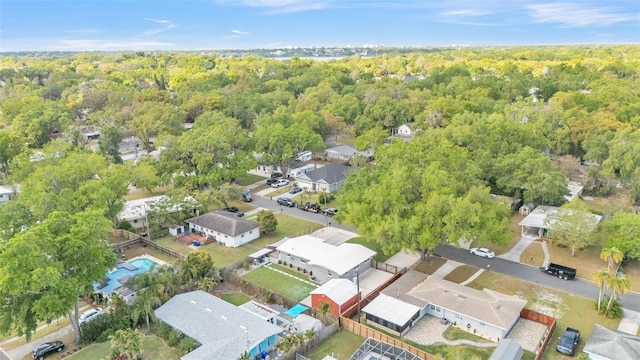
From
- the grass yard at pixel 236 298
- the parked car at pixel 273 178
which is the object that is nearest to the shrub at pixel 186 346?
the grass yard at pixel 236 298

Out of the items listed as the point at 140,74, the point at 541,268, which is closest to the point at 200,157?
the point at 541,268

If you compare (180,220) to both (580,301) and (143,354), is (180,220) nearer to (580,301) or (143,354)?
(143,354)

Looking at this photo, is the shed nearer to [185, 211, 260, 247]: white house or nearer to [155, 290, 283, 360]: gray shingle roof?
[155, 290, 283, 360]: gray shingle roof

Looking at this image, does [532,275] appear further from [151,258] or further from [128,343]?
[151,258]

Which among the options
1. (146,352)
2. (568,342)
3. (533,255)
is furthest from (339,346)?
(533,255)

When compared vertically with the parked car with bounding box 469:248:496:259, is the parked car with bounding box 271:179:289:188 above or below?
above

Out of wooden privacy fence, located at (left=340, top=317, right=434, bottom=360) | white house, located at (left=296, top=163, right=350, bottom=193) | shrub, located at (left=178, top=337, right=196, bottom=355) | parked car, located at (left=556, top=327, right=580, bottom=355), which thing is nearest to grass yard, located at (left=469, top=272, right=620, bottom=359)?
parked car, located at (left=556, top=327, right=580, bottom=355)
